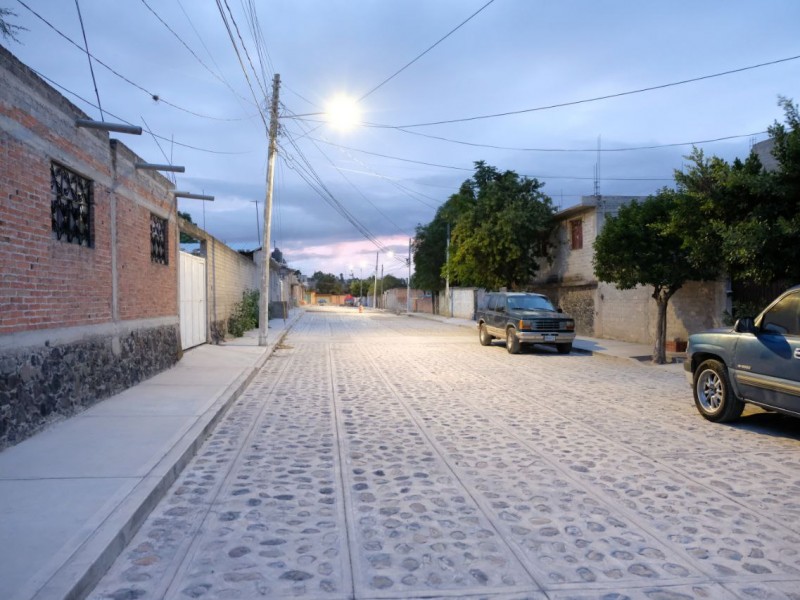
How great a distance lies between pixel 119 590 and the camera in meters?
3.41

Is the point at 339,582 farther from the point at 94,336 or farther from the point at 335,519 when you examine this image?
the point at 94,336

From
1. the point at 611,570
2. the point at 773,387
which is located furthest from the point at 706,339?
the point at 611,570

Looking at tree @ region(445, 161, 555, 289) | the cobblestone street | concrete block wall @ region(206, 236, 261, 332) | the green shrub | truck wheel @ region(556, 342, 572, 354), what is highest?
tree @ region(445, 161, 555, 289)

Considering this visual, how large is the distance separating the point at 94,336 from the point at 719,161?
33.6 ft

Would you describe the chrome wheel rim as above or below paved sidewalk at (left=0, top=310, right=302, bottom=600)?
above

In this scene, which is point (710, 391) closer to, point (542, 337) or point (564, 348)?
point (542, 337)

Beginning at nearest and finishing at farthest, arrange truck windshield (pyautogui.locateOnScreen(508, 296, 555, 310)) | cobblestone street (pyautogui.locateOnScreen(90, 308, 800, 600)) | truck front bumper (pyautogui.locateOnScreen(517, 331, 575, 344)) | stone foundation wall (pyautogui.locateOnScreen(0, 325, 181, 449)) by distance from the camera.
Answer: cobblestone street (pyautogui.locateOnScreen(90, 308, 800, 600)) < stone foundation wall (pyautogui.locateOnScreen(0, 325, 181, 449)) < truck front bumper (pyautogui.locateOnScreen(517, 331, 575, 344)) < truck windshield (pyautogui.locateOnScreen(508, 296, 555, 310))

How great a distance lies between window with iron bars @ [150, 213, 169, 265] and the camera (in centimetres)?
1182

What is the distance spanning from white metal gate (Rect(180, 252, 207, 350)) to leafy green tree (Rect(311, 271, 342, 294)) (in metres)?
123

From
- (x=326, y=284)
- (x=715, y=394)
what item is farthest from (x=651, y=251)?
(x=326, y=284)

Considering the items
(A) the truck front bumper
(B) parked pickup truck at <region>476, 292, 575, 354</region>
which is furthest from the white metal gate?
(A) the truck front bumper

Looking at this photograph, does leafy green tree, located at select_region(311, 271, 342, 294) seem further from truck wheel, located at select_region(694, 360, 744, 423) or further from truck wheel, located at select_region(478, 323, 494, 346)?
truck wheel, located at select_region(694, 360, 744, 423)

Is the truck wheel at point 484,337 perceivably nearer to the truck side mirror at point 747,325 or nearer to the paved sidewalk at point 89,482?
the paved sidewalk at point 89,482

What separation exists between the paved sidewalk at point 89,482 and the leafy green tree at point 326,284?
436ft
